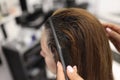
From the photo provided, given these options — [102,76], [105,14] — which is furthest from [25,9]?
[102,76]

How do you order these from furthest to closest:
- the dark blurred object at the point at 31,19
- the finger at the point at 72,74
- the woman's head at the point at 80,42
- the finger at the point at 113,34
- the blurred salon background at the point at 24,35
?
the dark blurred object at the point at 31,19, the blurred salon background at the point at 24,35, the finger at the point at 113,34, the woman's head at the point at 80,42, the finger at the point at 72,74

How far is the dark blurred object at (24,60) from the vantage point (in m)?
1.74

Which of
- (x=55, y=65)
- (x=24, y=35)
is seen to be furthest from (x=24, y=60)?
(x=55, y=65)

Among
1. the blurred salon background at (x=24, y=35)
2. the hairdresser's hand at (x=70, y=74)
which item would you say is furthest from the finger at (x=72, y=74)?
the blurred salon background at (x=24, y=35)

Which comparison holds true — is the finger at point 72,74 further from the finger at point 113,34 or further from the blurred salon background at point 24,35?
the blurred salon background at point 24,35

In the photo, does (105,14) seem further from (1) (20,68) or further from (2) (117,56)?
(2) (117,56)

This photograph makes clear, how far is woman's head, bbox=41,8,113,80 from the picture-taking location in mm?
720

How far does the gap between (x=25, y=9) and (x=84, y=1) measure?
0.78 m

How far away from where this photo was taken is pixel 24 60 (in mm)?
1784

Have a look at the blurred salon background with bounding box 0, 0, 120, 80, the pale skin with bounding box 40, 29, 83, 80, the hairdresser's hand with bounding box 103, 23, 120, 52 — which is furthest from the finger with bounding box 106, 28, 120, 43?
the blurred salon background with bounding box 0, 0, 120, 80

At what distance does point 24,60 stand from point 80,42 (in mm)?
1150

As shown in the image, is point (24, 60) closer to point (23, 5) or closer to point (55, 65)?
point (23, 5)

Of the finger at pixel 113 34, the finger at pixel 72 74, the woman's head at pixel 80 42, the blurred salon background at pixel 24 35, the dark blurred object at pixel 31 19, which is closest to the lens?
the finger at pixel 72 74

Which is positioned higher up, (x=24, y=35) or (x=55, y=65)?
A: (x=55, y=65)
